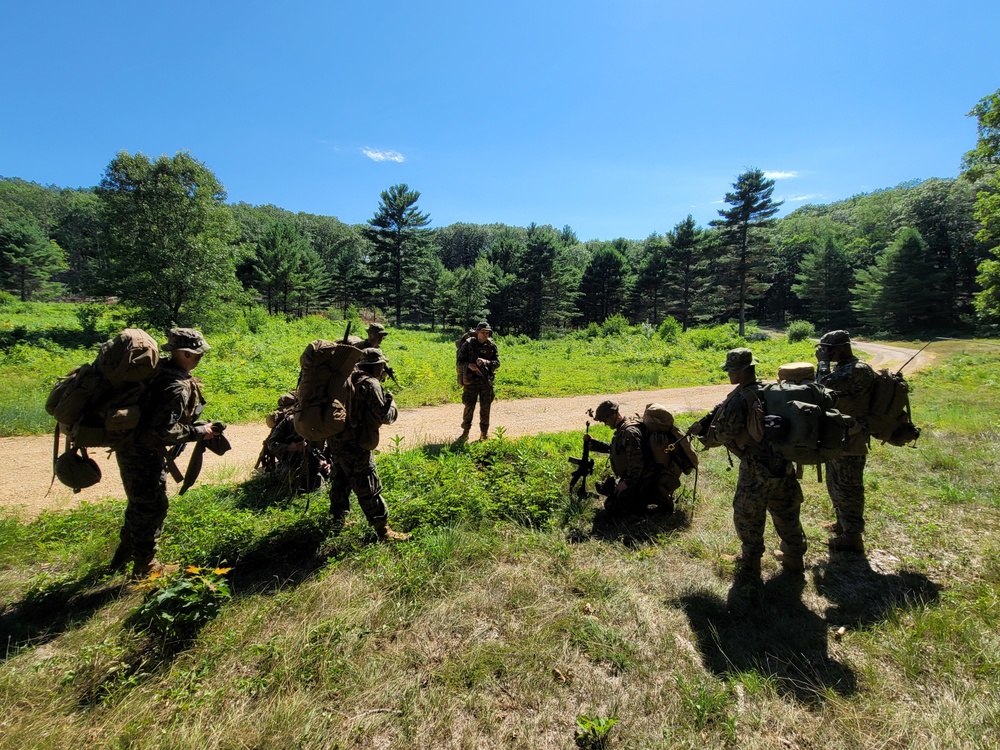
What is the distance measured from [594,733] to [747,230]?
4639 cm

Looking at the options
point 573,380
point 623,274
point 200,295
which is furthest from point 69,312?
point 623,274

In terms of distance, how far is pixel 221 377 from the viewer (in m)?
12.0

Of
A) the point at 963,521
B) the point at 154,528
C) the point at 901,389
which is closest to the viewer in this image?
the point at 154,528

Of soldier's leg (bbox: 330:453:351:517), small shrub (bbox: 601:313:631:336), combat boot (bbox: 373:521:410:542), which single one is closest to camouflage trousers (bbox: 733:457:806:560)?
combat boot (bbox: 373:521:410:542)

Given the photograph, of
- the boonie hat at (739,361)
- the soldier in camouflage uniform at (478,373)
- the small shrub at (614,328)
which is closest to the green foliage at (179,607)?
the boonie hat at (739,361)

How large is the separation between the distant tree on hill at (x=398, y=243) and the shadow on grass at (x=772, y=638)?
141ft

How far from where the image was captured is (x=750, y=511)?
3906 millimetres

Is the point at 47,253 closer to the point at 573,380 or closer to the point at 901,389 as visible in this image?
the point at 573,380

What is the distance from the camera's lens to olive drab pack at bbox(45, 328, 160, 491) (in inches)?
133

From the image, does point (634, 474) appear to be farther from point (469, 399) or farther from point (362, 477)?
point (469, 399)

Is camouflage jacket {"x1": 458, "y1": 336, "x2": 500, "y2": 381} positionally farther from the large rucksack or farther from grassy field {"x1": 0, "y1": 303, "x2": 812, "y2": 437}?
the large rucksack

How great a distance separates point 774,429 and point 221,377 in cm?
1286

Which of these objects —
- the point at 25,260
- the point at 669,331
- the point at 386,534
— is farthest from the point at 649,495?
the point at 25,260

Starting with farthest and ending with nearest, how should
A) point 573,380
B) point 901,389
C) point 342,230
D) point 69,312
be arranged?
point 342,230 < point 69,312 < point 573,380 < point 901,389
